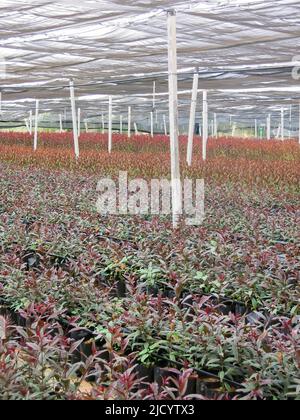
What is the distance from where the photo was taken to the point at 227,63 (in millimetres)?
9555

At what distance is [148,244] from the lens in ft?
15.5

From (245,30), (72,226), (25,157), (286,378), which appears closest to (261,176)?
(245,30)

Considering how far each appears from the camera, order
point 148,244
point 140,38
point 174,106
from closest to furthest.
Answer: point 148,244 → point 174,106 → point 140,38

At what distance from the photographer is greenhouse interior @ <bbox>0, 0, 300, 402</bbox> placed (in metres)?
2.51

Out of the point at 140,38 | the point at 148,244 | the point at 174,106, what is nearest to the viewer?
the point at 148,244

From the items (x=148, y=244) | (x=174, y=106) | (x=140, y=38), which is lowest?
(x=148, y=244)

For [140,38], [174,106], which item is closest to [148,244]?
[174,106]

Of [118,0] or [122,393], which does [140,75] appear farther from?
[122,393]

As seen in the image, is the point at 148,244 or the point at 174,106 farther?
the point at 174,106

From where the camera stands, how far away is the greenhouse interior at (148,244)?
251 cm

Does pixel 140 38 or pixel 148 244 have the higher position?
pixel 140 38

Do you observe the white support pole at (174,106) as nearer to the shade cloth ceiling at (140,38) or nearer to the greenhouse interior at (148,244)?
the greenhouse interior at (148,244)

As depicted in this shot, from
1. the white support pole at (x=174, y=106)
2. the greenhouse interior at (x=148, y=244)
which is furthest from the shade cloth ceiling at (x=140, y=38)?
the white support pole at (x=174, y=106)

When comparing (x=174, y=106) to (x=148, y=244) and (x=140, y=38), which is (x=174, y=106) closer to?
(x=148, y=244)
